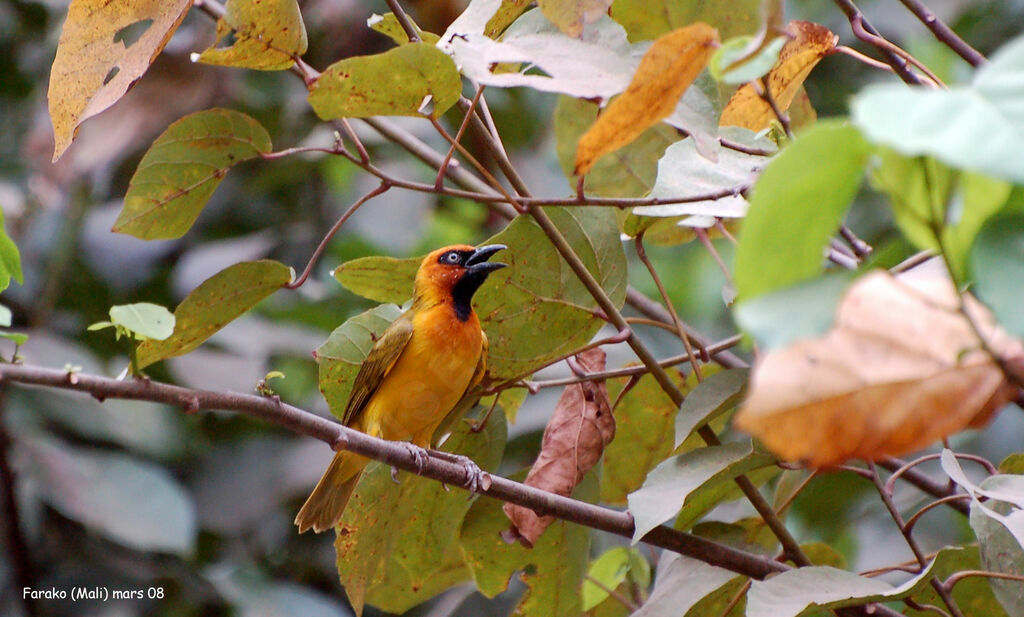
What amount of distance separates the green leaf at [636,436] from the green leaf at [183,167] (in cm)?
104

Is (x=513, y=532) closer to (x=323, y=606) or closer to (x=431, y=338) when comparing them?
(x=431, y=338)

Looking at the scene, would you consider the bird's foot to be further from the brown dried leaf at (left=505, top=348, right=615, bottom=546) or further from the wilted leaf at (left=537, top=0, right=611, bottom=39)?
the wilted leaf at (left=537, top=0, right=611, bottom=39)

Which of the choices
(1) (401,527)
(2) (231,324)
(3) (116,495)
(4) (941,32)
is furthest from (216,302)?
(2) (231,324)

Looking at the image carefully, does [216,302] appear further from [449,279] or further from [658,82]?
[449,279]

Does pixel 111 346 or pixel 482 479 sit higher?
pixel 482 479

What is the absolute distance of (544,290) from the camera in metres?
2.13

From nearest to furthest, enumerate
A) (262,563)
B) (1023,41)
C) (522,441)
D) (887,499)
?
(1023,41)
(887,499)
(522,441)
(262,563)

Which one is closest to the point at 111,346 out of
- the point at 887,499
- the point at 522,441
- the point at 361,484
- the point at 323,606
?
the point at 323,606

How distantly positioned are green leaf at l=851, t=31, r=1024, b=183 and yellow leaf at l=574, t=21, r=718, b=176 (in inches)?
17.8

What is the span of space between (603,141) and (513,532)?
3.87 feet

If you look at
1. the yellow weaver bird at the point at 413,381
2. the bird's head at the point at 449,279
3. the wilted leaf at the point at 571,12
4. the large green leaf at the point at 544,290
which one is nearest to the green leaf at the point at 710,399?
the large green leaf at the point at 544,290

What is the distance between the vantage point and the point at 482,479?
1915 mm

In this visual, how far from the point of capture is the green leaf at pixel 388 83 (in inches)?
62.9

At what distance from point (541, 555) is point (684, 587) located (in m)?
0.47
